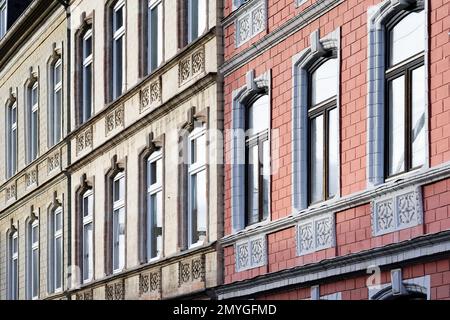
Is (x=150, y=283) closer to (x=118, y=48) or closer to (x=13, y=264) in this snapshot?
(x=118, y=48)

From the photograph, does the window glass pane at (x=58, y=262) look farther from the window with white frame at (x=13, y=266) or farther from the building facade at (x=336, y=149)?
the building facade at (x=336, y=149)

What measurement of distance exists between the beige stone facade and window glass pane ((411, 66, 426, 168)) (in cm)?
714

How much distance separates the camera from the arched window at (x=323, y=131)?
2264 cm

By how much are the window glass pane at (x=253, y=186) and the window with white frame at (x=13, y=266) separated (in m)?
18.6

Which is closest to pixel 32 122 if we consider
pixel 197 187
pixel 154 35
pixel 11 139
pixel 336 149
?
pixel 11 139

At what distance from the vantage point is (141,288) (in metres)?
30.9

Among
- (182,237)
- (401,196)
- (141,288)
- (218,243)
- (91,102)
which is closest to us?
(401,196)

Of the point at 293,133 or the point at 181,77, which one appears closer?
the point at 293,133

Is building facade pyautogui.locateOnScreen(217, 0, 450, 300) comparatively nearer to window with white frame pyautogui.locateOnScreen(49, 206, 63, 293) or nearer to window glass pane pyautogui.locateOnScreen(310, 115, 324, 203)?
window glass pane pyautogui.locateOnScreen(310, 115, 324, 203)

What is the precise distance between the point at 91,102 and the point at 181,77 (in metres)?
7.44

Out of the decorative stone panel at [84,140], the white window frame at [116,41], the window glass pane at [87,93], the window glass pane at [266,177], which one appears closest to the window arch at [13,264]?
the decorative stone panel at [84,140]

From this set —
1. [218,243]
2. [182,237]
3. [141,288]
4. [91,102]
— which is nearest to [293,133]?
[218,243]
